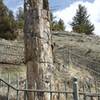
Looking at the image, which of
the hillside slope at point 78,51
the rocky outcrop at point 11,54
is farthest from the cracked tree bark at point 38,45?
the rocky outcrop at point 11,54

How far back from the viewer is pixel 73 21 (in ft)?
156

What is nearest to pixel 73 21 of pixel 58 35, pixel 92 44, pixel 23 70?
pixel 58 35

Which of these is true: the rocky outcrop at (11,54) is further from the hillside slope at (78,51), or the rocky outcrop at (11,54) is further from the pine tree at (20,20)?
Answer: the pine tree at (20,20)

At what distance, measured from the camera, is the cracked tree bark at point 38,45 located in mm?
8078

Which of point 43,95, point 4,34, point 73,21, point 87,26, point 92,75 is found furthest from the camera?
point 73,21

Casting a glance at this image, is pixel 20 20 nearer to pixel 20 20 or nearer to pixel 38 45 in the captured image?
pixel 20 20

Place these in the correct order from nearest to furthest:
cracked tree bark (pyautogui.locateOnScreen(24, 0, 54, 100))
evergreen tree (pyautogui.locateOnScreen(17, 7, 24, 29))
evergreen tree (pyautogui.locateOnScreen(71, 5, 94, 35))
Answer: cracked tree bark (pyautogui.locateOnScreen(24, 0, 54, 100)) < evergreen tree (pyautogui.locateOnScreen(17, 7, 24, 29)) < evergreen tree (pyautogui.locateOnScreen(71, 5, 94, 35))

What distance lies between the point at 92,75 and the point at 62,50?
4.46 m

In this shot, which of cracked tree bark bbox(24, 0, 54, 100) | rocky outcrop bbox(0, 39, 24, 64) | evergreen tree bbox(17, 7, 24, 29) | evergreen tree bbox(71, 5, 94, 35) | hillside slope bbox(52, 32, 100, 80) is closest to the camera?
cracked tree bark bbox(24, 0, 54, 100)

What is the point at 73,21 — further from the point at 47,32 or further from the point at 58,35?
the point at 47,32

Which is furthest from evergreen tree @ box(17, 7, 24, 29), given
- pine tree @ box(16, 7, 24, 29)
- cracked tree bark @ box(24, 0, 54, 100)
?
cracked tree bark @ box(24, 0, 54, 100)

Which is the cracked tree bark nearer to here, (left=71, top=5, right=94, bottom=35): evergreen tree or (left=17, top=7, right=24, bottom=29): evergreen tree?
(left=17, top=7, right=24, bottom=29): evergreen tree

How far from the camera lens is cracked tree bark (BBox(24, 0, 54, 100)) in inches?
318

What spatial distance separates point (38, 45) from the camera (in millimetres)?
8336
